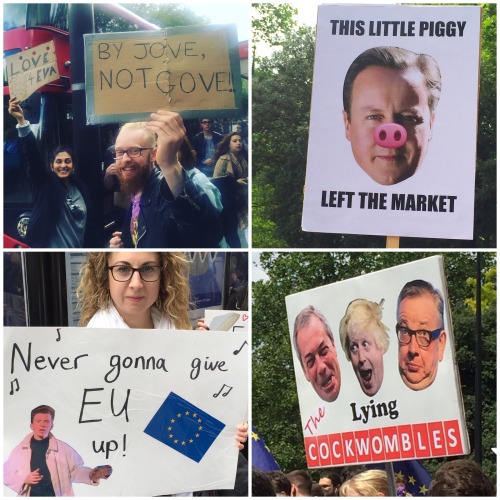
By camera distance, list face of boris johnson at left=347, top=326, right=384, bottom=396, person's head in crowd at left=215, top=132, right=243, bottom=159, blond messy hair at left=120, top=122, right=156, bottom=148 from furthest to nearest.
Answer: person's head in crowd at left=215, top=132, right=243, bottom=159
blond messy hair at left=120, top=122, right=156, bottom=148
face of boris johnson at left=347, top=326, right=384, bottom=396

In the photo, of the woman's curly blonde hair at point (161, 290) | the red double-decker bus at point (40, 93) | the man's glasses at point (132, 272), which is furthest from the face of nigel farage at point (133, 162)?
the man's glasses at point (132, 272)

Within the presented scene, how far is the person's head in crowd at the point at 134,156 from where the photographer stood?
5.42 meters

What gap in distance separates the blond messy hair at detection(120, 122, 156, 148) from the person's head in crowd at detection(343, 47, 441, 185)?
110 centimetres

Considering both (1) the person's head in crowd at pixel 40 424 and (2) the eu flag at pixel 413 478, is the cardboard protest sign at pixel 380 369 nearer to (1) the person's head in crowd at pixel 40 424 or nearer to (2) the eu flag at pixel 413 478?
(2) the eu flag at pixel 413 478

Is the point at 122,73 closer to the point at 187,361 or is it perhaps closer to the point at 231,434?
the point at 187,361

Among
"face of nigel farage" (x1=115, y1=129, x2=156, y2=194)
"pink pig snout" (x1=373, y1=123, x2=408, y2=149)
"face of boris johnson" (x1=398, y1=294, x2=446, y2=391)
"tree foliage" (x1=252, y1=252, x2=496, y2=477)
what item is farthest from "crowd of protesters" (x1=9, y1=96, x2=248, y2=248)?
"tree foliage" (x1=252, y1=252, x2=496, y2=477)

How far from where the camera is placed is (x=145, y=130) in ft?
17.7

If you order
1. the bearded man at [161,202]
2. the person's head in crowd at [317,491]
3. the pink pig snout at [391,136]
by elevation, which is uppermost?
the pink pig snout at [391,136]

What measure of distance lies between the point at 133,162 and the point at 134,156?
0.12ft

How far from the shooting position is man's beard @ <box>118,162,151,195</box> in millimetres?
5535

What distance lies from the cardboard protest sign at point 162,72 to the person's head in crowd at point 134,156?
0.35 feet

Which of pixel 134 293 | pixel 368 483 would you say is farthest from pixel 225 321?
pixel 368 483

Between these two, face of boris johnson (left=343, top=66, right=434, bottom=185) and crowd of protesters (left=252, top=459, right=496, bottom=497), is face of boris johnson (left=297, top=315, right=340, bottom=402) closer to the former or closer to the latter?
crowd of protesters (left=252, top=459, right=496, bottom=497)

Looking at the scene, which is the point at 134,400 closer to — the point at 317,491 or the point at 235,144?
the point at 317,491
